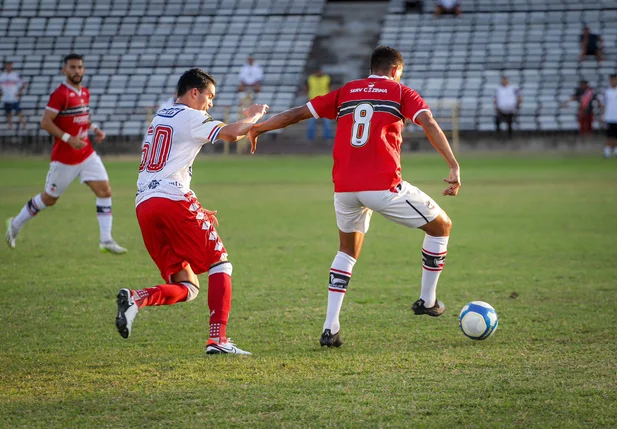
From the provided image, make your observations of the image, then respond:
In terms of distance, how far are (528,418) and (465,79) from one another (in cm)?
3036

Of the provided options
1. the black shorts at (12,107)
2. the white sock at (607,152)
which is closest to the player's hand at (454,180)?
the white sock at (607,152)

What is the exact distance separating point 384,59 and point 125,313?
2.51 m

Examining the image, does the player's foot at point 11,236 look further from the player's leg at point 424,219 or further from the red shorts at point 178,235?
the player's leg at point 424,219

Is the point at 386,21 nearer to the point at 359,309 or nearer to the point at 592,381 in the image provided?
the point at 359,309

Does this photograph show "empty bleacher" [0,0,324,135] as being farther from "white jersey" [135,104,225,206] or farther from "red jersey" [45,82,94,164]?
"white jersey" [135,104,225,206]

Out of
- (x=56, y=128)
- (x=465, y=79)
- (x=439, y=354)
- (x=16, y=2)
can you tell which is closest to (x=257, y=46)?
(x=465, y=79)

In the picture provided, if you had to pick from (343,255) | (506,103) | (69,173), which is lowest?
(343,255)

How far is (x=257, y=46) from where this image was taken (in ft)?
120

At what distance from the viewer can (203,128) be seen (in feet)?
19.6

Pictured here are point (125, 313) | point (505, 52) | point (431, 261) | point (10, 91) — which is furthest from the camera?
point (505, 52)

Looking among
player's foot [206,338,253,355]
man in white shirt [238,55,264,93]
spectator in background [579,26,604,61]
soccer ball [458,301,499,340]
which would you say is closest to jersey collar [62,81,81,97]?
player's foot [206,338,253,355]

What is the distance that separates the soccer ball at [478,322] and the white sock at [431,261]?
1.59 feet

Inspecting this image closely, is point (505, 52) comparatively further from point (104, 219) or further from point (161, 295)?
point (161, 295)

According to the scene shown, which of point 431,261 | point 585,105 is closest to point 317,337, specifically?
point 431,261
